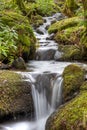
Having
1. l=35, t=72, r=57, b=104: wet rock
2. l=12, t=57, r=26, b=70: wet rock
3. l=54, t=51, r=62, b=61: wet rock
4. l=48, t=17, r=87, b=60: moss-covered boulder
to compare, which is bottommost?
l=54, t=51, r=62, b=61: wet rock

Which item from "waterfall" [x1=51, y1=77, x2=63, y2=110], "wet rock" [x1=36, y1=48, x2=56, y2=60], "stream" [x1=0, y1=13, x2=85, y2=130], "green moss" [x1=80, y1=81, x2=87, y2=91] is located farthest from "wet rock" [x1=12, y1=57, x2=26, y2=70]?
"wet rock" [x1=36, y1=48, x2=56, y2=60]

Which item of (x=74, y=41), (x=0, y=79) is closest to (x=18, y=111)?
(x=0, y=79)

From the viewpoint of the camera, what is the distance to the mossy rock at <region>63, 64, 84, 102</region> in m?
6.89

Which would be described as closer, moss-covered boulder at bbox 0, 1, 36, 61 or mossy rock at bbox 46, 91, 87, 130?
mossy rock at bbox 46, 91, 87, 130

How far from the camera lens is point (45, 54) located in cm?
1144

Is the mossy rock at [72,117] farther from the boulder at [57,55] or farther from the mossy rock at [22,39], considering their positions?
the boulder at [57,55]

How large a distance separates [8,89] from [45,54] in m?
4.65

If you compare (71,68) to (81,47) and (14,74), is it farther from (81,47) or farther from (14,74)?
(81,47)

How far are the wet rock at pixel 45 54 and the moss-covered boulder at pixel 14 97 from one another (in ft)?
13.1

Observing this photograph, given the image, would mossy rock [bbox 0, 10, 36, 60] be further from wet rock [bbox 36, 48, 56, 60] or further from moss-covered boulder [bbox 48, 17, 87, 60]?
moss-covered boulder [bbox 48, 17, 87, 60]

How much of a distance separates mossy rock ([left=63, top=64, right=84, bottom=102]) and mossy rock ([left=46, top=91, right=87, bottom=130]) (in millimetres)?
795

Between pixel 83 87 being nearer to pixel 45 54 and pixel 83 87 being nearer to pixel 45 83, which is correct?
pixel 45 83

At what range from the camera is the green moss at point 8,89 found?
6.71 metres

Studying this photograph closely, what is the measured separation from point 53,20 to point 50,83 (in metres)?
11.2
